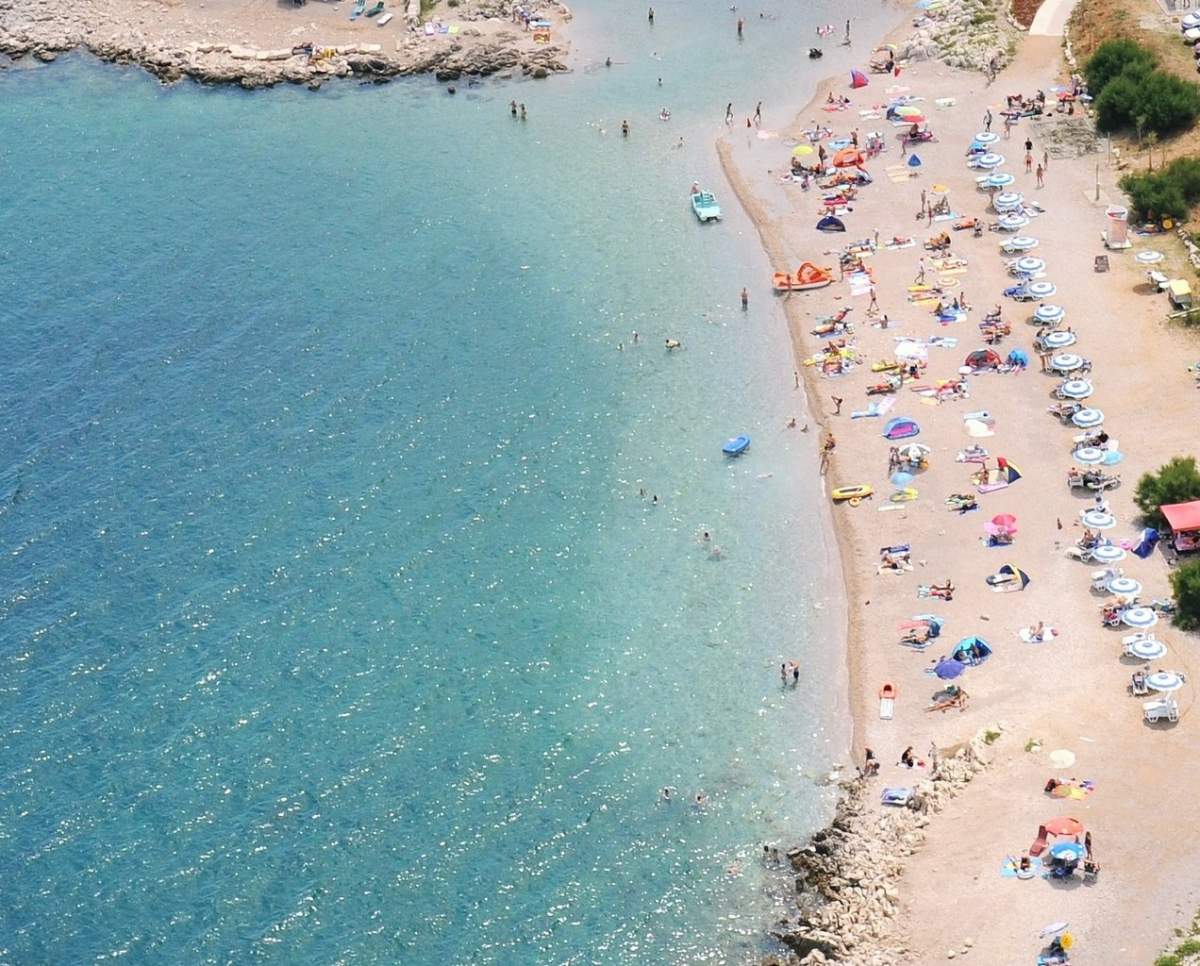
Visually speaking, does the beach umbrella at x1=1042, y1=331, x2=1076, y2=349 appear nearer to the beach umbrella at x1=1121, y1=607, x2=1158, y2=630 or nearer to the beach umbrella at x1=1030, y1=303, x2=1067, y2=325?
the beach umbrella at x1=1030, y1=303, x2=1067, y2=325

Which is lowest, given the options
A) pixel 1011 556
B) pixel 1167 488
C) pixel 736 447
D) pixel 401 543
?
pixel 401 543

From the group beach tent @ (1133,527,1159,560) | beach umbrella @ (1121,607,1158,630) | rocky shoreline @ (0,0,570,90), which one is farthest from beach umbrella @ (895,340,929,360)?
rocky shoreline @ (0,0,570,90)

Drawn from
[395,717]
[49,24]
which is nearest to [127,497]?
[395,717]

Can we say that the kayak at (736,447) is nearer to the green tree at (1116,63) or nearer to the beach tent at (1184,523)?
the beach tent at (1184,523)

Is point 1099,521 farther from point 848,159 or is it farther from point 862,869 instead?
point 848,159

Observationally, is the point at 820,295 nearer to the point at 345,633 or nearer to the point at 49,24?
the point at 345,633

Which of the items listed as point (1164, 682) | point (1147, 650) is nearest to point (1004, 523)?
point (1147, 650)

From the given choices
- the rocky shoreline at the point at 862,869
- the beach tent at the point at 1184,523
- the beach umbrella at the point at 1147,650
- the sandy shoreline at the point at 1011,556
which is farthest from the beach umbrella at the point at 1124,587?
the rocky shoreline at the point at 862,869
